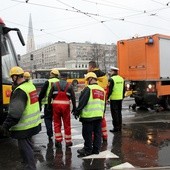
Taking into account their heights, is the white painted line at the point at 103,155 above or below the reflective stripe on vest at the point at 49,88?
A: below

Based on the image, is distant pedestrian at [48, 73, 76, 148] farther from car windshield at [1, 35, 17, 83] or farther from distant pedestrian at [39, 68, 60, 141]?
car windshield at [1, 35, 17, 83]

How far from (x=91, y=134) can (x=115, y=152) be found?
793mm

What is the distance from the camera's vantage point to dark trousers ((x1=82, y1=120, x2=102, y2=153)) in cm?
805

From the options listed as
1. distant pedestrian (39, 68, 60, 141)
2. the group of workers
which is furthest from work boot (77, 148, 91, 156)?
distant pedestrian (39, 68, 60, 141)

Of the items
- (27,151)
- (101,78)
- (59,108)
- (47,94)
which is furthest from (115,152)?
(27,151)

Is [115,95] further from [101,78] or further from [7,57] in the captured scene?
[7,57]

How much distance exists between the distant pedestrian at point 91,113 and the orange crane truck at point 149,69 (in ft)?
27.7

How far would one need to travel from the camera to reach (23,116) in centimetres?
607

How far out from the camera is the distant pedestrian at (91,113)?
7973 millimetres

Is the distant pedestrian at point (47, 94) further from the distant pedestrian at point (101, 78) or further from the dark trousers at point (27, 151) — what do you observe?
the dark trousers at point (27, 151)

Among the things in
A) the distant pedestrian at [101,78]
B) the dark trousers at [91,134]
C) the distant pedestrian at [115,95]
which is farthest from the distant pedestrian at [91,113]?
the distant pedestrian at [115,95]

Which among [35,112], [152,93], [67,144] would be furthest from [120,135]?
[152,93]

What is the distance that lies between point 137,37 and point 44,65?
288 ft

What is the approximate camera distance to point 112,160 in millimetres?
7797
